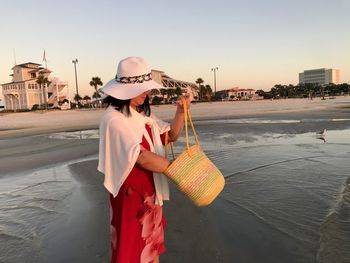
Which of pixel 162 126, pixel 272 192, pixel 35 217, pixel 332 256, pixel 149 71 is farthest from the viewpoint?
pixel 272 192

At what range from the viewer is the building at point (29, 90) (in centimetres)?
7869

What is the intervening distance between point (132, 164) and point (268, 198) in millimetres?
3735

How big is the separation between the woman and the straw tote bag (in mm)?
78

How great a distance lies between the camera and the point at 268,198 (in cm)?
527

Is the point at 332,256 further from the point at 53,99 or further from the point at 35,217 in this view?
the point at 53,99

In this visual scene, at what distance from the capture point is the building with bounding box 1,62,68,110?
7869 cm

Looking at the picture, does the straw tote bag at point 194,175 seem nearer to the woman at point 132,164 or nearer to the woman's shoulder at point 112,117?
the woman at point 132,164

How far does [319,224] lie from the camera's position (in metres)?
4.19

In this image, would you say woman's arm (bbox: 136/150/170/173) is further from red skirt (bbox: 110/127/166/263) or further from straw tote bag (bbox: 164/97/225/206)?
red skirt (bbox: 110/127/166/263)

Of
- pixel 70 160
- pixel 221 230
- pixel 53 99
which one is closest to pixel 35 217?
pixel 221 230

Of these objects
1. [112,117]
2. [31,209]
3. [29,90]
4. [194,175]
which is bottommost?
[31,209]

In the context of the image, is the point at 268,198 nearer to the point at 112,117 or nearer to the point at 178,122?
the point at 178,122

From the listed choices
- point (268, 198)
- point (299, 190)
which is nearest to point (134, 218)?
point (268, 198)

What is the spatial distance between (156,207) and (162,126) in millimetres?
547
